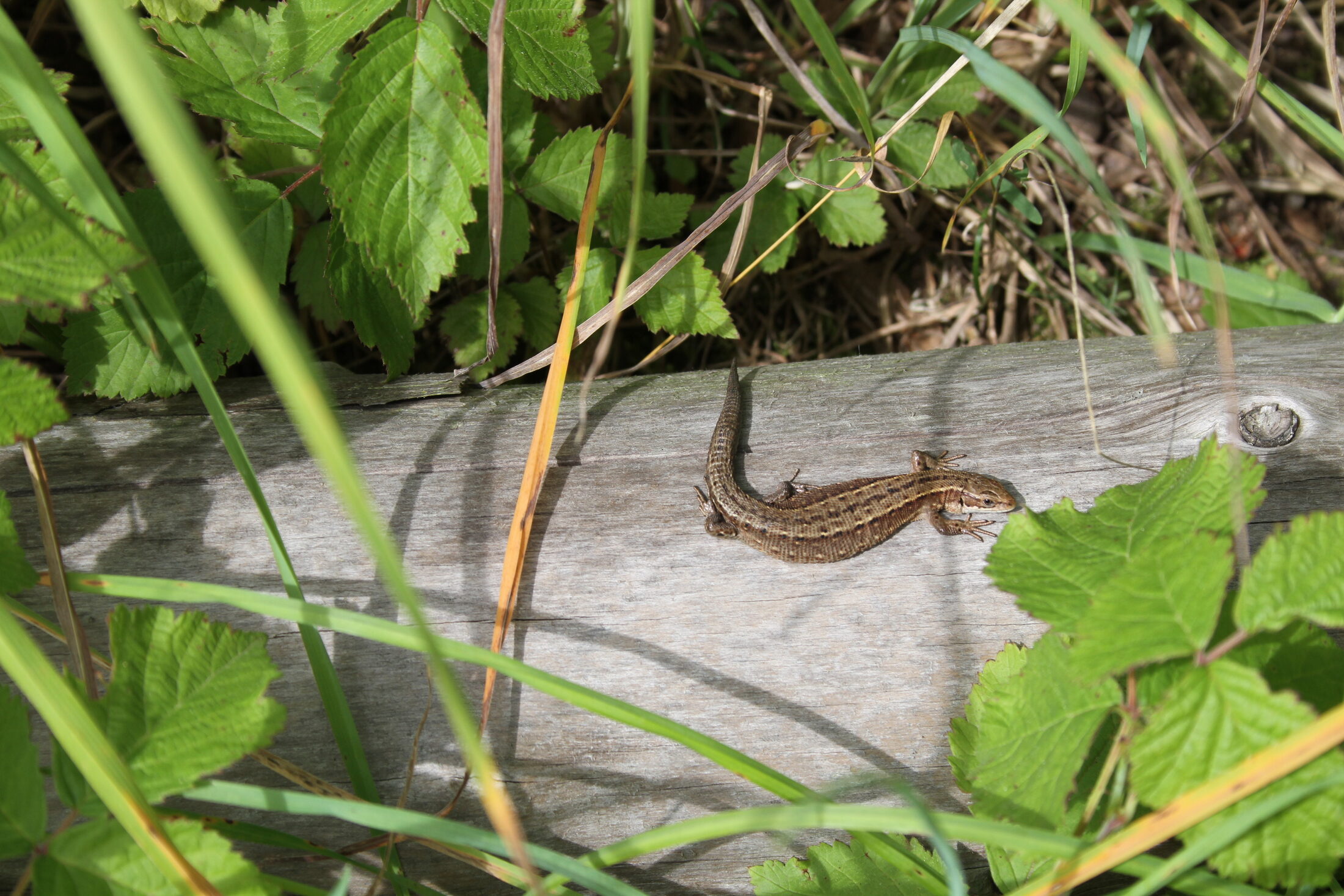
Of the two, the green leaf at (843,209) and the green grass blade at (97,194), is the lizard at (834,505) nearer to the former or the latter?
the green leaf at (843,209)

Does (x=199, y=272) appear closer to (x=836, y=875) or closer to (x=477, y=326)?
(x=477, y=326)

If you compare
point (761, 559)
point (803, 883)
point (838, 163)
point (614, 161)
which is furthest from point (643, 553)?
point (838, 163)

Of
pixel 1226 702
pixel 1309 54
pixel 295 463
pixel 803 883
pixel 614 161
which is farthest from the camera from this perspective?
pixel 1309 54

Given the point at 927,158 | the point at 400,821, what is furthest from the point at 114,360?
the point at 927,158

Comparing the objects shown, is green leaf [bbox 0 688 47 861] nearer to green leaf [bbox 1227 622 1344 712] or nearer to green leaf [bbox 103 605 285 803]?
green leaf [bbox 103 605 285 803]

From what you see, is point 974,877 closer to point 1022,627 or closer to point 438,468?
point 1022,627
